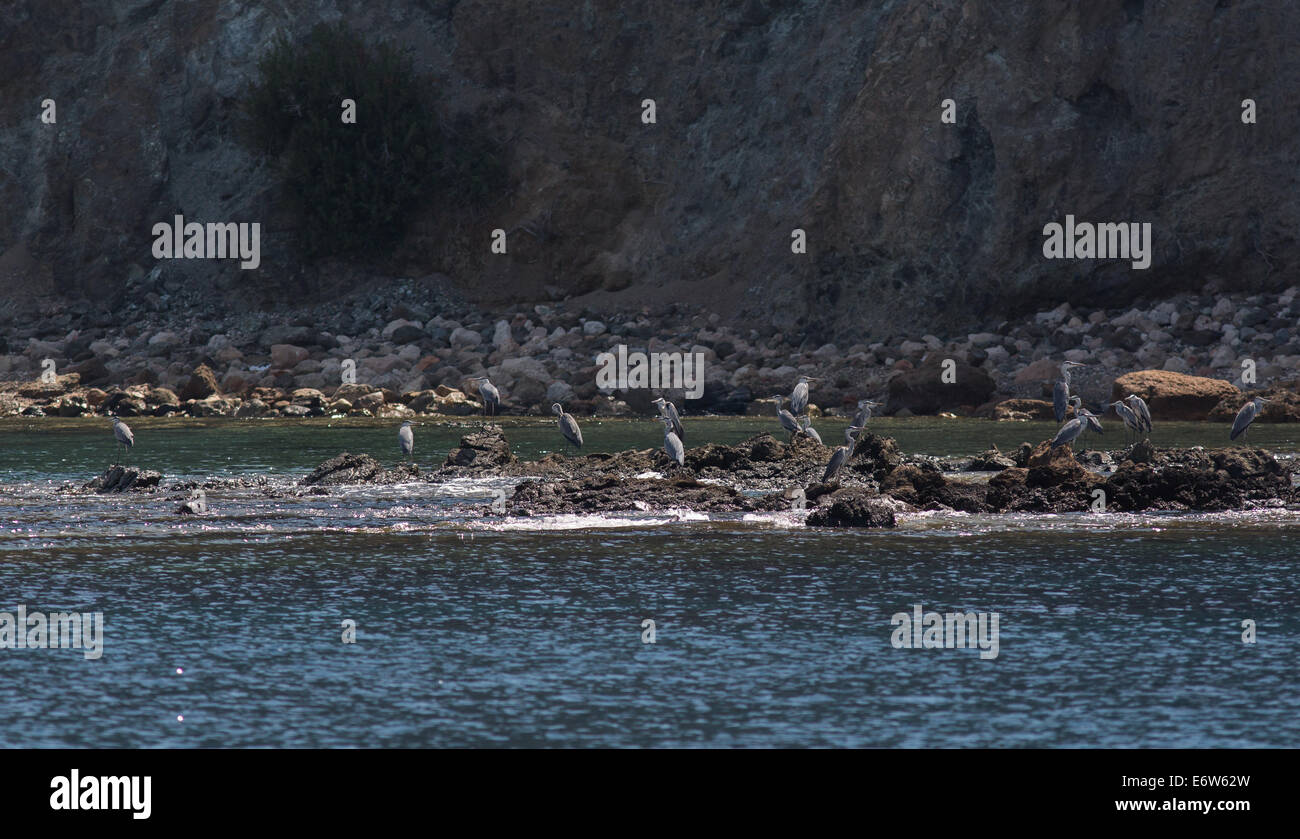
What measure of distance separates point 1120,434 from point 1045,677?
2554cm

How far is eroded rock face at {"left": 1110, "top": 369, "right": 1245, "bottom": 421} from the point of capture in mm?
41594

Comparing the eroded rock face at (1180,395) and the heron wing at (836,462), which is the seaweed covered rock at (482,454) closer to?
the heron wing at (836,462)

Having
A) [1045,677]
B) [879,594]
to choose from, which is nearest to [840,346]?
[879,594]

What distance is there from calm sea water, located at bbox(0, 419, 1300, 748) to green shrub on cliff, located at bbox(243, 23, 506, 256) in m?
40.0

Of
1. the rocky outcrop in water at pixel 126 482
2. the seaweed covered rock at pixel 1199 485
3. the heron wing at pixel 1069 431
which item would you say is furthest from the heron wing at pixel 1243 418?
the rocky outcrop in water at pixel 126 482

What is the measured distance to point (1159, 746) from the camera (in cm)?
1158

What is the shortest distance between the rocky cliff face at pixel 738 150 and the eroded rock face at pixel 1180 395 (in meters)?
11.6

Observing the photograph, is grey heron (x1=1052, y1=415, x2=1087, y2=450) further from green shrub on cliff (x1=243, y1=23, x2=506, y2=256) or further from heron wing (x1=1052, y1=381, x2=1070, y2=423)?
green shrub on cliff (x1=243, y1=23, x2=506, y2=256)

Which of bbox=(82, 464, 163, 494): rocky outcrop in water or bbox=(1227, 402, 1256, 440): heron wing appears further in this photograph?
bbox=(1227, 402, 1256, 440): heron wing

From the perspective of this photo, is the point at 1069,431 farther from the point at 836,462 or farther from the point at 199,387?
the point at 199,387

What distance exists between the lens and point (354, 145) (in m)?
64.2

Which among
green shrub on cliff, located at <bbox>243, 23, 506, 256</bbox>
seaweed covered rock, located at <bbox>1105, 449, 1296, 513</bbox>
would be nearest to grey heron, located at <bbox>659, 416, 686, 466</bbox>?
seaweed covered rock, located at <bbox>1105, 449, 1296, 513</bbox>

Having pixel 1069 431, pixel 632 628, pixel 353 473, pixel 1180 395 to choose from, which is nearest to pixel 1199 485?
pixel 1069 431

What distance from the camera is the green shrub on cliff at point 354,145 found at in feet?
209
